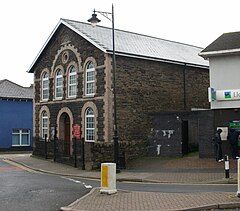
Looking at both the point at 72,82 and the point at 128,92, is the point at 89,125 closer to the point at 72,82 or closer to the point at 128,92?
the point at 128,92

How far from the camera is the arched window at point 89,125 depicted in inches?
963

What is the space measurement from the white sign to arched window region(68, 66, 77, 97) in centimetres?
1008

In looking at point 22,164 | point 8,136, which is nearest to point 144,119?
point 22,164

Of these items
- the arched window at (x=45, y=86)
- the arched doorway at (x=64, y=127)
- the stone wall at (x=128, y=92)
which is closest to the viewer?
the stone wall at (x=128, y=92)

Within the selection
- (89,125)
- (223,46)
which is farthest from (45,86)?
(223,46)

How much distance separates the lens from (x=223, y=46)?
2034cm

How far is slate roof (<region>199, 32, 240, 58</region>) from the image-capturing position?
19.8 m

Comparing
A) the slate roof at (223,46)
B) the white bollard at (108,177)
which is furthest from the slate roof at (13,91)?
the white bollard at (108,177)

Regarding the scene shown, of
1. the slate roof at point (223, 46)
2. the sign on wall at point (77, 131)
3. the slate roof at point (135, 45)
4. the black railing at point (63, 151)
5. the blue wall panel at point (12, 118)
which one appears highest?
the slate roof at point (135, 45)

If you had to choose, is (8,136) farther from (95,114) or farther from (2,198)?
(2,198)

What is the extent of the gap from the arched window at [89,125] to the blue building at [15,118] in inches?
723

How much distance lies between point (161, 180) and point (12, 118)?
93.3 ft

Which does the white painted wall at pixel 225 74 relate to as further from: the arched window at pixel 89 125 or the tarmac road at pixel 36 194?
the tarmac road at pixel 36 194

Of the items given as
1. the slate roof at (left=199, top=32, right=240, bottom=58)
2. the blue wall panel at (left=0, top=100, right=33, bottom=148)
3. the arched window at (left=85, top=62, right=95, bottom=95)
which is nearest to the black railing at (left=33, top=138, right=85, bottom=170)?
the arched window at (left=85, top=62, right=95, bottom=95)
